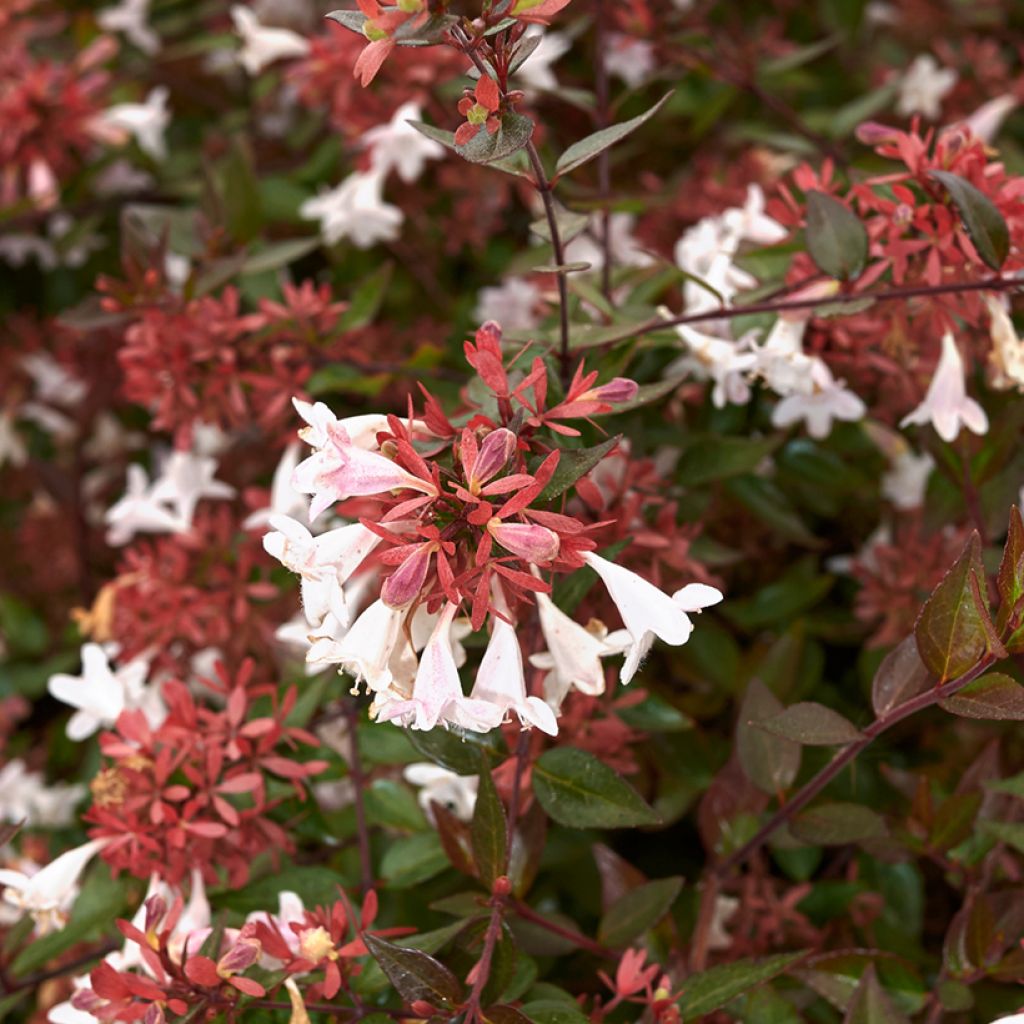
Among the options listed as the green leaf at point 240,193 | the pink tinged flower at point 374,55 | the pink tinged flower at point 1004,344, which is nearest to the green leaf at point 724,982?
the pink tinged flower at point 1004,344

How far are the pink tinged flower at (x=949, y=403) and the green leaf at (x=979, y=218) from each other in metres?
0.10

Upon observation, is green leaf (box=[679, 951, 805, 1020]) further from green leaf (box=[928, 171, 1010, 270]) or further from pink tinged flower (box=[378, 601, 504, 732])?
green leaf (box=[928, 171, 1010, 270])

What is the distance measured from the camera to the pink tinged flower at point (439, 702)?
57 cm

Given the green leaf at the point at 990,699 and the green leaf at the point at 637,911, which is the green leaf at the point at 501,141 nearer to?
the green leaf at the point at 990,699

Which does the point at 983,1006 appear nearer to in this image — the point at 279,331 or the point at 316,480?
the point at 316,480

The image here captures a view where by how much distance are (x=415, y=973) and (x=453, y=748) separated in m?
0.15

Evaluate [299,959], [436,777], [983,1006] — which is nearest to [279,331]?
[436,777]

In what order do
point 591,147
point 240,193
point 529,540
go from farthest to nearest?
point 240,193
point 591,147
point 529,540

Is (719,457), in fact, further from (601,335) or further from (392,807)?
(392,807)

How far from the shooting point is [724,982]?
71cm

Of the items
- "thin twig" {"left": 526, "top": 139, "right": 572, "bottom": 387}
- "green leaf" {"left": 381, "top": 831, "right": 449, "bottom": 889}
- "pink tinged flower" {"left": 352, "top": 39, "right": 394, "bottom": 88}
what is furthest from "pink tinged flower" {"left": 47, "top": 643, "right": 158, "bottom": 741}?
"pink tinged flower" {"left": 352, "top": 39, "right": 394, "bottom": 88}

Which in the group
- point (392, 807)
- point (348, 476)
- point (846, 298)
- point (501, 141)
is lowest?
point (392, 807)

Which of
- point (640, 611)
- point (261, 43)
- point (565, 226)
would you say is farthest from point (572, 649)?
point (261, 43)

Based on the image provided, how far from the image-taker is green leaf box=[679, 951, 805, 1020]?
2.25 ft
